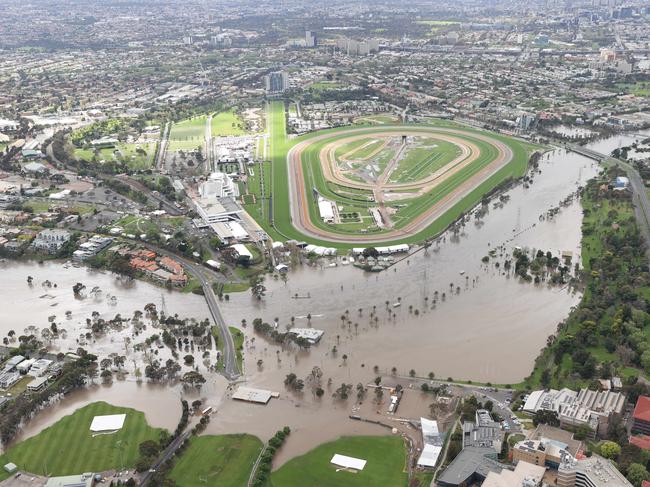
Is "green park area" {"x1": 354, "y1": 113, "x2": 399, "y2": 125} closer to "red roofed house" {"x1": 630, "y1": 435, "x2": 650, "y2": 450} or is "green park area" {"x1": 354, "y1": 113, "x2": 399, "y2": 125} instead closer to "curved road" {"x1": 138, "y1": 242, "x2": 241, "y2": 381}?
"curved road" {"x1": 138, "y1": 242, "x2": 241, "y2": 381}

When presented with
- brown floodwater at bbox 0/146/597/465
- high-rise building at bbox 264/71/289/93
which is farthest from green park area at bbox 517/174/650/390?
high-rise building at bbox 264/71/289/93

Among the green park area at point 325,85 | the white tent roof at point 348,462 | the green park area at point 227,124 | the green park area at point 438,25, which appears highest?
the green park area at point 438,25

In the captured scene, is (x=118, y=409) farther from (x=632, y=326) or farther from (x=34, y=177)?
(x=34, y=177)

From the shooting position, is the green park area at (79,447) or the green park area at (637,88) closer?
the green park area at (79,447)

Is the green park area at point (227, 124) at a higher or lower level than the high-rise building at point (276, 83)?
lower

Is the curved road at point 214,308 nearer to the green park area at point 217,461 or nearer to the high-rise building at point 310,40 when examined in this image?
the green park area at point 217,461

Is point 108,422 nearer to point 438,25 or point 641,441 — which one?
point 641,441

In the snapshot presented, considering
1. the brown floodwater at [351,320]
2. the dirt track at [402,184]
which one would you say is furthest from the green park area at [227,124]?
the brown floodwater at [351,320]
